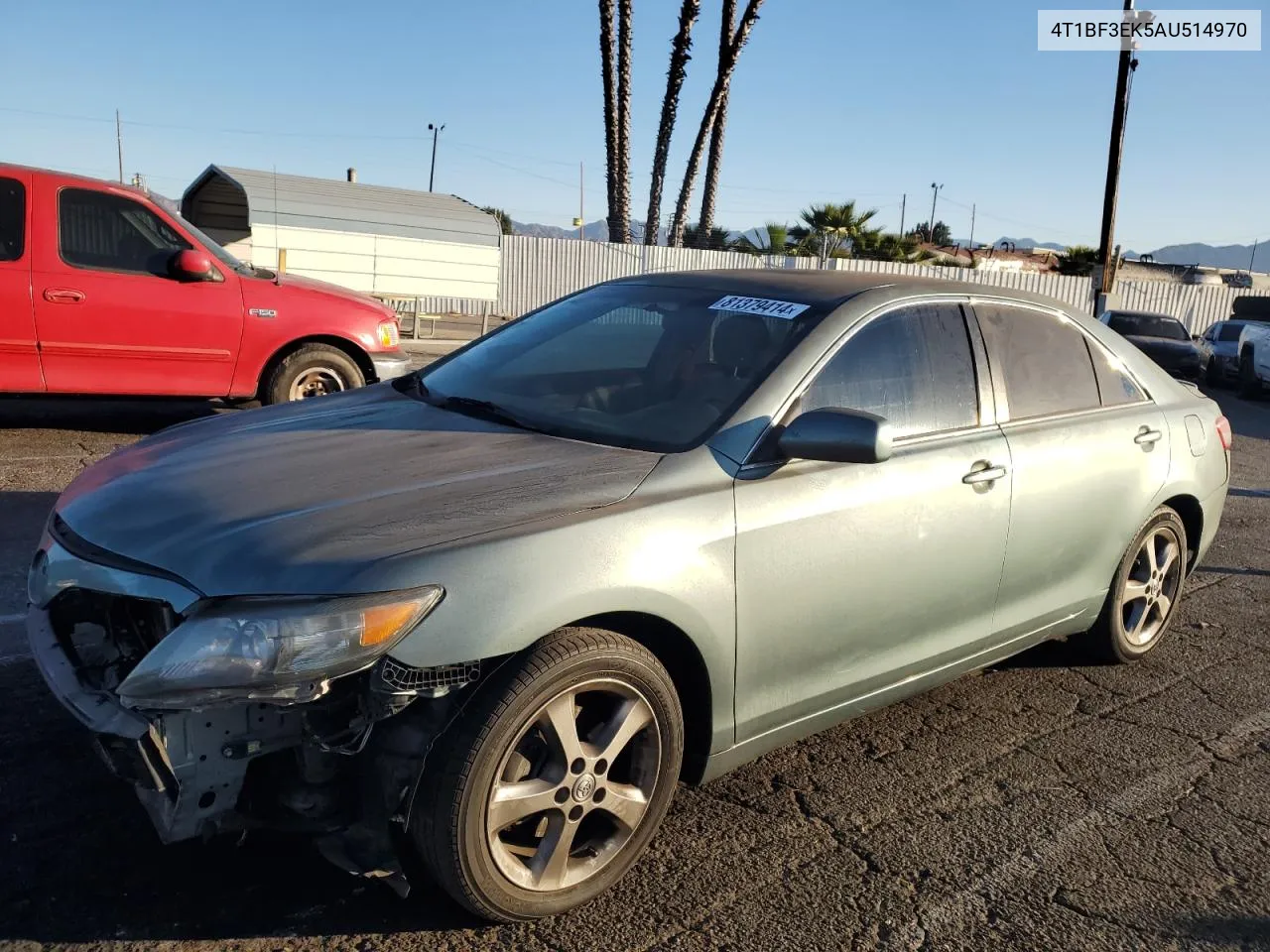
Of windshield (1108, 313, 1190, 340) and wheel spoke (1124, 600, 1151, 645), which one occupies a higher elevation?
windshield (1108, 313, 1190, 340)

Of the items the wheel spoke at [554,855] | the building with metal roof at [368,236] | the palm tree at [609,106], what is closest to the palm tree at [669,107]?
the palm tree at [609,106]

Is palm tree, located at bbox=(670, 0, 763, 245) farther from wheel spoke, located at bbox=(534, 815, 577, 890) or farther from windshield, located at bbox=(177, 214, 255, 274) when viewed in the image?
wheel spoke, located at bbox=(534, 815, 577, 890)

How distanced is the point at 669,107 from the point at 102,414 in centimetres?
1811

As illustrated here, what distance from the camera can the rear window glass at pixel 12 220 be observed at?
7090 millimetres

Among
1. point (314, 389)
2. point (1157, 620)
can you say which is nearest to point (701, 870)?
point (1157, 620)

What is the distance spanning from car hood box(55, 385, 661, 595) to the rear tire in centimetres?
248

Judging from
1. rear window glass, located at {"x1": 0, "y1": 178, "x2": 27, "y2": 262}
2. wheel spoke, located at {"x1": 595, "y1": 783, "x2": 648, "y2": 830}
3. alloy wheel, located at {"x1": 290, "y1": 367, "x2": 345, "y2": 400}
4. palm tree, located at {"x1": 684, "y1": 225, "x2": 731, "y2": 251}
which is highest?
palm tree, located at {"x1": 684, "y1": 225, "x2": 731, "y2": 251}

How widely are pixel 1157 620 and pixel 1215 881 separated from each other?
194 cm

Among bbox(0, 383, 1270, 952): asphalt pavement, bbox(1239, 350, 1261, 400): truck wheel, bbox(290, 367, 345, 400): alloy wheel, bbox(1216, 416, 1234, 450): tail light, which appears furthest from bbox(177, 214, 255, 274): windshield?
bbox(1239, 350, 1261, 400): truck wheel

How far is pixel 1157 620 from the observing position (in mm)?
4789

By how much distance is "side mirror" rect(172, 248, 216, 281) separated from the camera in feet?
24.7

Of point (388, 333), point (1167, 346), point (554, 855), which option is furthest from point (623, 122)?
point (554, 855)

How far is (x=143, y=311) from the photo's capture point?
293 inches

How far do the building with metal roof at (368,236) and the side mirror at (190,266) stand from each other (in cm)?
794
